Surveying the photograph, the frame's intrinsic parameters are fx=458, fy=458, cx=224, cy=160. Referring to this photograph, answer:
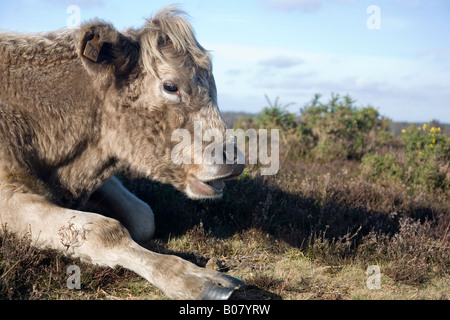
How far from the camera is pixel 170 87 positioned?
4477mm

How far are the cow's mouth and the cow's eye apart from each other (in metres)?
0.88

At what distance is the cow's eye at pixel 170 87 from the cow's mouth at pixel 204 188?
88 cm

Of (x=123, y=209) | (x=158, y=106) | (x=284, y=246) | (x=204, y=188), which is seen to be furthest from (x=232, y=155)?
(x=123, y=209)

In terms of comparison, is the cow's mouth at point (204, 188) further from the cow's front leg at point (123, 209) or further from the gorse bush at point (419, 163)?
the gorse bush at point (419, 163)

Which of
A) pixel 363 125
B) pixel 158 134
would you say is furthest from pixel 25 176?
pixel 363 125

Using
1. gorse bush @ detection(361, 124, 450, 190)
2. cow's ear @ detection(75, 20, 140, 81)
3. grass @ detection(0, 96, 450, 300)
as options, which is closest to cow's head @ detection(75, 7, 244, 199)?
cow's ear @ detection(75, 20, 140, 81)

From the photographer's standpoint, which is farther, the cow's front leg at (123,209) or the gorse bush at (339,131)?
the gorse bush at (339,131)

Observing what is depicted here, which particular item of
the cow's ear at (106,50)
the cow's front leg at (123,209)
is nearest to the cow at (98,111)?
the cow's ear at (106,50)

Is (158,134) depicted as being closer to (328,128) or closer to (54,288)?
(54,288)

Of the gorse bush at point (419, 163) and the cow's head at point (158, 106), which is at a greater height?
the cow's head at point (158, 106)

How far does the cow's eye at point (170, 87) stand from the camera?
4.47 m

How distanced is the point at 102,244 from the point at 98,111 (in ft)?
4.61

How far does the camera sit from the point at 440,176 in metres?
8.70

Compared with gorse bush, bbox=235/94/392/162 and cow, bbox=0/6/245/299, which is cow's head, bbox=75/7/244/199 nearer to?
cow, bbox=0/6/245/299
